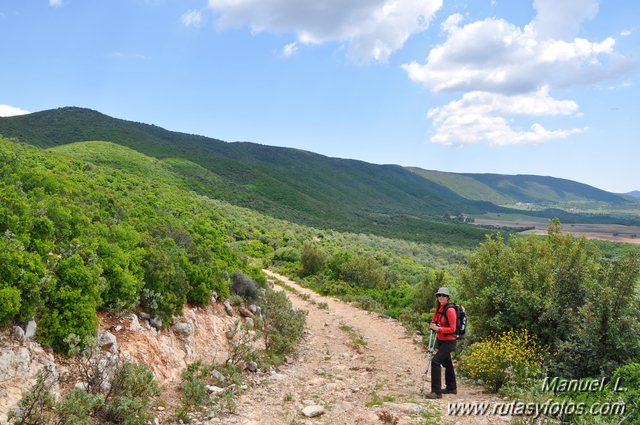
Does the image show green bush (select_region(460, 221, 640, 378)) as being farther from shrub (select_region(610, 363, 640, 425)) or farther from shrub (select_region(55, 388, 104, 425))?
shrub (select_region(55, 388, 104, 425))

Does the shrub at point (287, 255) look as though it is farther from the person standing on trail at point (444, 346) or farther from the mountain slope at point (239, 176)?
the mountain slope at point (239, 176)

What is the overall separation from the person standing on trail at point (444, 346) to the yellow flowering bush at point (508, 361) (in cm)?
82

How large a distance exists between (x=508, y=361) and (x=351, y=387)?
10.0 feet

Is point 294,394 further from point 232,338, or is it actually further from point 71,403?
point 71,403

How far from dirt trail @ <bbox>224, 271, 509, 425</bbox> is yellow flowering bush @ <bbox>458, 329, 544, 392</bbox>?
A: 38 centimetres

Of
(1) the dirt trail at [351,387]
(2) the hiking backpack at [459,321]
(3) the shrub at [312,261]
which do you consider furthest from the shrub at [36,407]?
(3) the shrub at [312,261]

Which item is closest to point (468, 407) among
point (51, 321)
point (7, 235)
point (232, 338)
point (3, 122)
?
point (232, 338)

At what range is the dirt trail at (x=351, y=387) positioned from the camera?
6.24 metres

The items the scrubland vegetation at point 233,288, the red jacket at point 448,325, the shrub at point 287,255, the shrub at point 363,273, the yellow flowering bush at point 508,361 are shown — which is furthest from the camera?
the shrub at point 287,255

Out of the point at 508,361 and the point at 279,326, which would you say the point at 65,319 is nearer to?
the point at 279,326

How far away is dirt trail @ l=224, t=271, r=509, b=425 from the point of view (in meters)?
6.24

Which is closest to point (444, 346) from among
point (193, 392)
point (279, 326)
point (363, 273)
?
point (193, 392)

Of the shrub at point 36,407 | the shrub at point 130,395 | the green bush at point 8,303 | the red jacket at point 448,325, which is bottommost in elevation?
the shrub at point 130,395

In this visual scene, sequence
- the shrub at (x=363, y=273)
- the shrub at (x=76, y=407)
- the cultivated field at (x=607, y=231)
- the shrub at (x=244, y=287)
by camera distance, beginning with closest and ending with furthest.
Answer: the shrub at (x=76, y=407), the shrub at (x=244, y=287), the shrub at (x=363, y=273), the cultivated field at (x=607, y=231)
